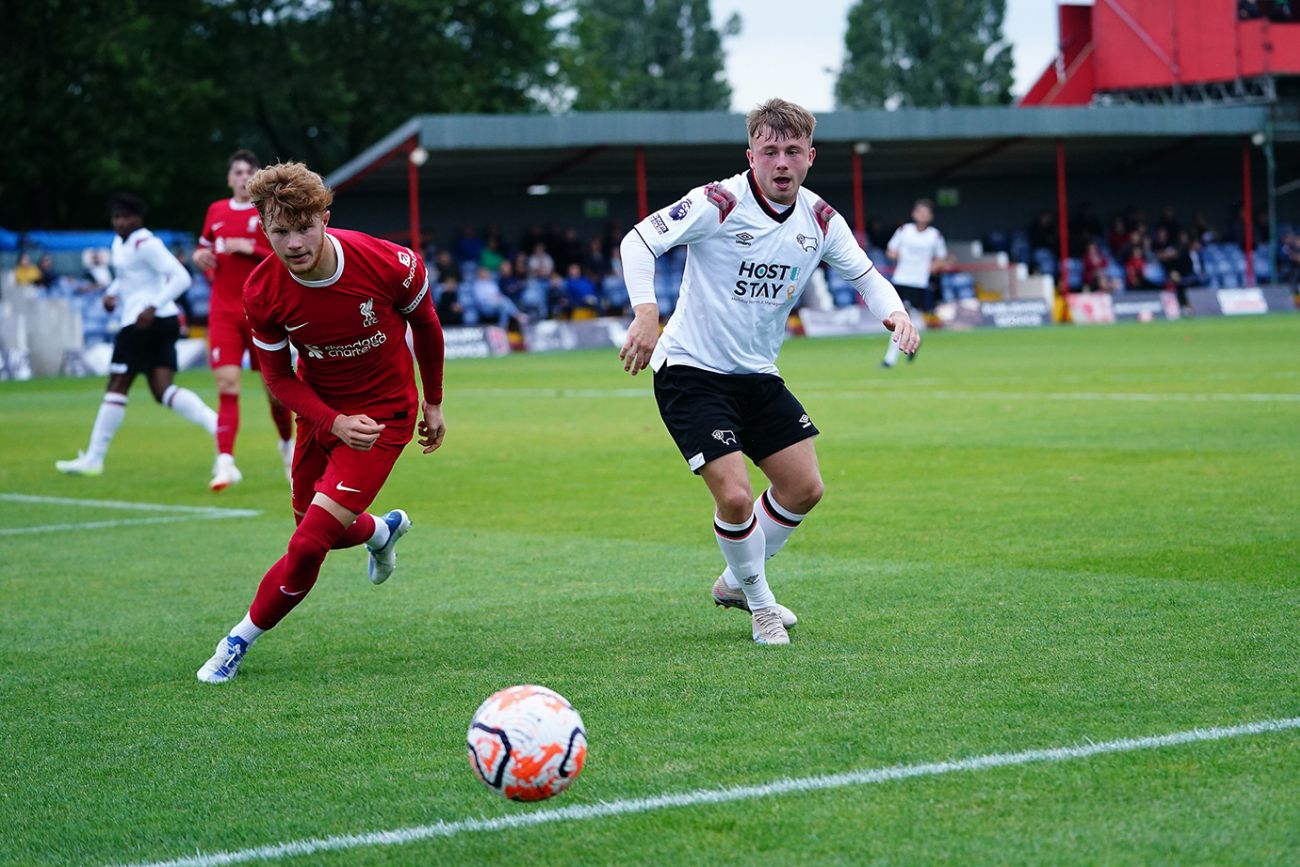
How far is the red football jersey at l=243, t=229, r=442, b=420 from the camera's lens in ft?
21.2

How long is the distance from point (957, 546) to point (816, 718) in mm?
3706

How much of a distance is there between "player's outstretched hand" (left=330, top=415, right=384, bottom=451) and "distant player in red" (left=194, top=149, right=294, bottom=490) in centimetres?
660

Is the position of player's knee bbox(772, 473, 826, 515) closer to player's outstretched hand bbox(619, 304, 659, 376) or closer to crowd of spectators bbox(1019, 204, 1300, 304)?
player's outstretched hand bbox(619, 304, 659, 376)

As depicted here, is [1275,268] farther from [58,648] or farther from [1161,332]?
[58,648]

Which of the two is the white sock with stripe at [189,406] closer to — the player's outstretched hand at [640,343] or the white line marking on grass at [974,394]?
the white line marking on grass at [974,394]

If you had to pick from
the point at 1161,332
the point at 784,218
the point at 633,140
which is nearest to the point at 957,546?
the point at 784,218

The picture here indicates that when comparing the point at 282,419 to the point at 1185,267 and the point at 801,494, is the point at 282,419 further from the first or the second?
the point at 1185,267

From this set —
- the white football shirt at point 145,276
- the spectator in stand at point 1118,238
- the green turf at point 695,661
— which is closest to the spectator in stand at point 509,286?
the spectator in stand at point 1118,238

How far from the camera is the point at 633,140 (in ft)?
128

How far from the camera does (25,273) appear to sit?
34.5m

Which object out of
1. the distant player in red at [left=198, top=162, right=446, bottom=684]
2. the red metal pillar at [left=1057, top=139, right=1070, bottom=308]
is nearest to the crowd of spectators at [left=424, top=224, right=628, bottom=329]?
the red metal pillar at [left=1057, top=139, right=1070, bottom=308]

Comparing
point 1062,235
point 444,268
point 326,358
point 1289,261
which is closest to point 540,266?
point 444,268

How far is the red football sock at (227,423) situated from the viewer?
13.2 m

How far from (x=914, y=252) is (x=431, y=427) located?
22.7 meters
